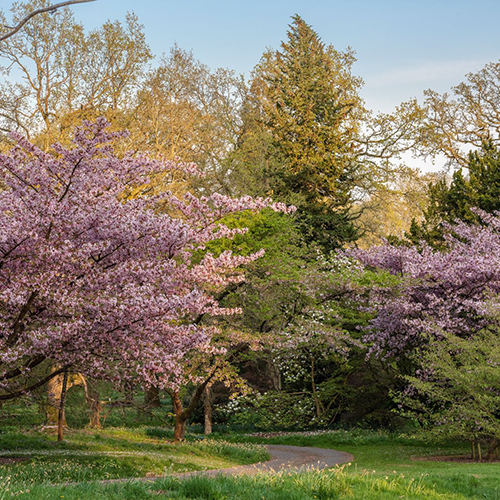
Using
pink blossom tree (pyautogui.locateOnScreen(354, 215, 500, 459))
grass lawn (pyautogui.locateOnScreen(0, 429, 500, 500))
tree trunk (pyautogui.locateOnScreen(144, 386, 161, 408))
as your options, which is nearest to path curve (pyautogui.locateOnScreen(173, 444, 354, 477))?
grass lawn (pyautogui.locateOnScreen(0, 429, 500, 500))

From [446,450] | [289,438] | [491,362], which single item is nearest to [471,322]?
[446,450]

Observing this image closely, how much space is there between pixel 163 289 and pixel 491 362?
9.30 m

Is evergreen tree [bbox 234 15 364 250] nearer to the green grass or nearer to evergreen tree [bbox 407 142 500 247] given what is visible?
evergreen tree [bbox 407 142 500 247]

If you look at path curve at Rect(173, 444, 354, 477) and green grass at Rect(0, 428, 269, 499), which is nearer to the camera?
green grass at Rect(0, 428, 269, 499)

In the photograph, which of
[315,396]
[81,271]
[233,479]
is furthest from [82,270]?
[315,396]

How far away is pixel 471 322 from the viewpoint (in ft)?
68.5

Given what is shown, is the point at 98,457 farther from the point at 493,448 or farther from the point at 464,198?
the point at 464,198

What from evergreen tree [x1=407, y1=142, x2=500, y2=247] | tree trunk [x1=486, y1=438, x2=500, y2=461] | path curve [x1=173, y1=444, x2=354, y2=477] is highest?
evergreen tree [x1=407, y1=142, x2=500, y2=247]

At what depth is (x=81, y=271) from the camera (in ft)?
30.8

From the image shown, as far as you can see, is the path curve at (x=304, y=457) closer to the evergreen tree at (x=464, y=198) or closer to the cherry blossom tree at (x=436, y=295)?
the cherry blossom tree at (x=436, y=295)

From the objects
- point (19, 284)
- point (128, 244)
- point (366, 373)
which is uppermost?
point (128, 244)

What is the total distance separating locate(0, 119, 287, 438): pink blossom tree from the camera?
29.5 ft

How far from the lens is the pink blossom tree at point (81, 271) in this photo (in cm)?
898

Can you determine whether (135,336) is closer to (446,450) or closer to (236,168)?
(446,450)
